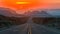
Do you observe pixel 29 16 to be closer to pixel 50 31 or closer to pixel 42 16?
pixel 42 16

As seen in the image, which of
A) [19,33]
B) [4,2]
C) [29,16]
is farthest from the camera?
[19,33]

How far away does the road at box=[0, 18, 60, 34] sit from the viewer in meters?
1.99

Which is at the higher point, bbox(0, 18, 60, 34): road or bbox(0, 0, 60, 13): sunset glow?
bbox(0, 0, 60, 13): sunset glow

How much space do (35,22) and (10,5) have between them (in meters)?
0.49

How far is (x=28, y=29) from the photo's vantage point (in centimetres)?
200

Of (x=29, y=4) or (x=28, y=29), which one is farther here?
(x=28, y=29)

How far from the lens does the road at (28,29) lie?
199cm

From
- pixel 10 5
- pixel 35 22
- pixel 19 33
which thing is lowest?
pixel 19 33

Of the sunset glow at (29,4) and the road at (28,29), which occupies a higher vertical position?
the sunset glow at (29,4)

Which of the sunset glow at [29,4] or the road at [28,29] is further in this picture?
the road at [28,29]

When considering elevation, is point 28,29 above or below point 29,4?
below

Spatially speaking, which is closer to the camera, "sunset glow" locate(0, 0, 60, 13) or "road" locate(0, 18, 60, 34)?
"sunset glow" locate(0, 0, 60, 13)

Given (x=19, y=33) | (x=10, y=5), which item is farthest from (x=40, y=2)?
(x=19, y=33)

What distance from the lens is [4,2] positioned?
180 cm
